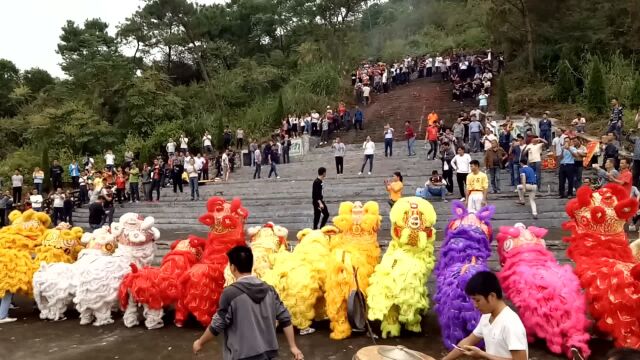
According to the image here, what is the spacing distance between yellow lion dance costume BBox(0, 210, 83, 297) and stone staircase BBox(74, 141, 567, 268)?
257 cm

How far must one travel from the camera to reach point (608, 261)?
560 cm

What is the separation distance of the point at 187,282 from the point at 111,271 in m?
1.13

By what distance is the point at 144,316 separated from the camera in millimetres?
6855

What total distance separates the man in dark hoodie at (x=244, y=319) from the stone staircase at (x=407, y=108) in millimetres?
19868

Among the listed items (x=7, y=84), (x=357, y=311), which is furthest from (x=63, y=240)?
(x=7, y=84)

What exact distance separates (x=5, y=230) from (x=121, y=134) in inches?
857

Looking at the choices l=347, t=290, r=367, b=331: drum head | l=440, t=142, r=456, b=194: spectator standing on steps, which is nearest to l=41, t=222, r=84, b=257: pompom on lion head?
l=347, t=290, r=367, b=331: drum head

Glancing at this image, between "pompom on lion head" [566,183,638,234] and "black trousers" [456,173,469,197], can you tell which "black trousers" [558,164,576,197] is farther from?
"pompom on lion head" [566,183,638,234]

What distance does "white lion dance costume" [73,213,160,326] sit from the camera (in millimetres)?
6887

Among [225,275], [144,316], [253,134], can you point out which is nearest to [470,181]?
[225,275]

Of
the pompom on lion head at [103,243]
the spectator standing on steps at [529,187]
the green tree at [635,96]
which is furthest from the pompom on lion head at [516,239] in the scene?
the green tree at [635,96]

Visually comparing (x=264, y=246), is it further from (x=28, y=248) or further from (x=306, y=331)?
(x=28, y=248)

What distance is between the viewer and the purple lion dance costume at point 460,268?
520 cm

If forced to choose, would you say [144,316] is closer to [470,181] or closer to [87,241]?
[87,241]
